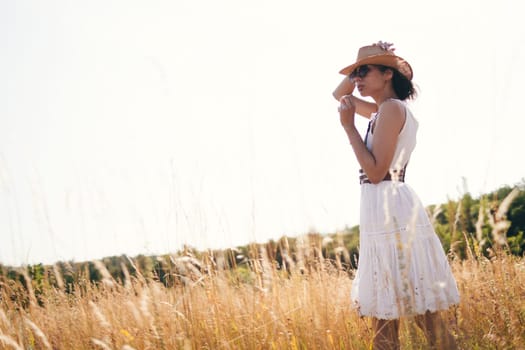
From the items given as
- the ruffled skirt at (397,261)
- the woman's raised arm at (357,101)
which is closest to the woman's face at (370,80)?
the woman's raised arm at (357,101)

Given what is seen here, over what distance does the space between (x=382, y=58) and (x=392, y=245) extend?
924 mm

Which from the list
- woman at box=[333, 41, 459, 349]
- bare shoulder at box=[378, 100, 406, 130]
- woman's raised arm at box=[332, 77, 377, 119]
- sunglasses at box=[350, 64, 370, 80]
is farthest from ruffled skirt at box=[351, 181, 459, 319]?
woman's raised arm at box=[332, 77, 377, 119]

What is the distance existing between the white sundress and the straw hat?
321 mm

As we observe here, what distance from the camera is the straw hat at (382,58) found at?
219cm

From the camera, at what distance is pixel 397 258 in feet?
6.07

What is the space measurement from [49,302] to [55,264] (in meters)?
0.74

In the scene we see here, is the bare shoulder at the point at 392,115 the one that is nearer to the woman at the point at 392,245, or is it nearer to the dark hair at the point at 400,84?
the woman at the point at 392,245

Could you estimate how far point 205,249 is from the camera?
2.68 metres

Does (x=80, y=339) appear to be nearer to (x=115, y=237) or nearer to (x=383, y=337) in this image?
(x=115, y=237)

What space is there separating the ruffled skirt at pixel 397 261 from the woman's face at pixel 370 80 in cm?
49

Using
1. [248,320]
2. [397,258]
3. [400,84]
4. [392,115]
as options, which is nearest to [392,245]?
[397,258]

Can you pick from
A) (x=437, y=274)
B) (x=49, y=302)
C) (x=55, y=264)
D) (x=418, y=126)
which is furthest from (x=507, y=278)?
(x=49, y=302)

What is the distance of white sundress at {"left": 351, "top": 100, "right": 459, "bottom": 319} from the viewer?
1822 mm

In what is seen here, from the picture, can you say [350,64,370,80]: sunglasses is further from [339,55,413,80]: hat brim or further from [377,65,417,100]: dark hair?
[377,65,417,100]: dark hair
